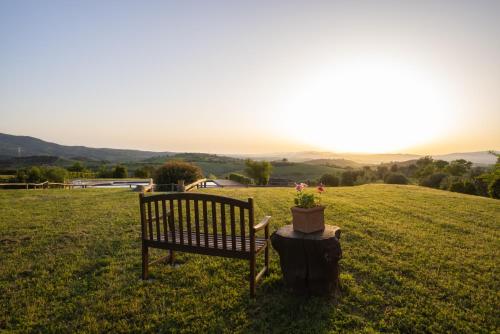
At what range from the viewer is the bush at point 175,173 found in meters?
28.4

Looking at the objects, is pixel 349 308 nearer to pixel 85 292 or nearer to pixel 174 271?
pixel 174 271

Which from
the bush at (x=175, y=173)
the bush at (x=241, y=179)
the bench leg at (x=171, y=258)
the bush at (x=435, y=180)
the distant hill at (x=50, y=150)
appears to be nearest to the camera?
the bench leg at (x=171, y=258)

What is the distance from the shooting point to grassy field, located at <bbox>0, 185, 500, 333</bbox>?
3742 millimetres

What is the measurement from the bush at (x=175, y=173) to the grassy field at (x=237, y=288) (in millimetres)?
20073

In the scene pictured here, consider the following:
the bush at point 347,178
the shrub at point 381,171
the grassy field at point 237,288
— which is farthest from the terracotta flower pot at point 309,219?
the shrub at point 381,171

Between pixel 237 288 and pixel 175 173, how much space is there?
82.0 feet

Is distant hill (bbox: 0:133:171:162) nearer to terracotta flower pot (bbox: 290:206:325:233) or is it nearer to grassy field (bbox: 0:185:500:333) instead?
grassy field (bbox: 0:185:500:333)

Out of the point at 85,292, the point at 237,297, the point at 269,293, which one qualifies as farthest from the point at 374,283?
the point at 85,292

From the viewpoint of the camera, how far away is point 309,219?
4285 mm

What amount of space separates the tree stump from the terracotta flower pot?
79 millimetres

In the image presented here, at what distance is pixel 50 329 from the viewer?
3.69 m

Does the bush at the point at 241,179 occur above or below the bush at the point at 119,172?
below

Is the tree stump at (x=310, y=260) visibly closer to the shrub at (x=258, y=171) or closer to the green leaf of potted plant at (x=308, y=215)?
the green leaf of potted plant at (x=308, y=215)

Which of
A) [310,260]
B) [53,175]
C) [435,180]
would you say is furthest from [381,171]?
[310,260]
